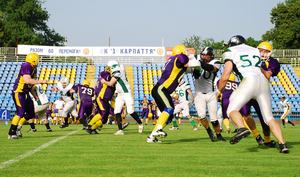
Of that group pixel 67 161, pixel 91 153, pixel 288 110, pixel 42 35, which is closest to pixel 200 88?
pixel 91 153

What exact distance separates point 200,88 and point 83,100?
5985 millimetres

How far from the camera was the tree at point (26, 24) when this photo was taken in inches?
2314

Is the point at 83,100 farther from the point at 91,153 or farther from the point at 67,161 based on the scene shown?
the point at 67,161

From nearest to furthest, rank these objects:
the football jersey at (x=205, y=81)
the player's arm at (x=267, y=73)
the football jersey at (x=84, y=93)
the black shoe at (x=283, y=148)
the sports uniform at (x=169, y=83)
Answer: the black shoe at (x=283, y=148)
the player's arm at (x=267, y=73)
the sports uniform at (x=169, y=83)
the football jersey at (x=205, y=81)
the football jersey at (x=84, y=93)

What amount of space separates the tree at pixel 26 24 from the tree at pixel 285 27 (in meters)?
42.0

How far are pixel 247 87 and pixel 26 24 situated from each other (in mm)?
63696

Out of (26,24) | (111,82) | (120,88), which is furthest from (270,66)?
(26,24)

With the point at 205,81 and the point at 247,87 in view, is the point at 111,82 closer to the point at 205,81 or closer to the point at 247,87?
the point at 205,81

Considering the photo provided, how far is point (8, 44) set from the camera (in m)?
57.6

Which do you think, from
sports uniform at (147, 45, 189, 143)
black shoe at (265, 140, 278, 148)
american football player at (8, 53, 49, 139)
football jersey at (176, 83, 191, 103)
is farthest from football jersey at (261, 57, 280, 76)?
football jersey at (176, 83, 191, 103)

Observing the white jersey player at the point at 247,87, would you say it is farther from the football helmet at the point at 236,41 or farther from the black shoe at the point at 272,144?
the black shoe at the point at 272,144

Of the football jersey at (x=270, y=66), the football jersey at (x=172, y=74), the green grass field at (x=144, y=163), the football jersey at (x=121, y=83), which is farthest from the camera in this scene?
the football jersey at (x=121, y=83)

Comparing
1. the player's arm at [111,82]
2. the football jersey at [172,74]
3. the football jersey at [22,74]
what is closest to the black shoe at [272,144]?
the football jersey at [172,74]

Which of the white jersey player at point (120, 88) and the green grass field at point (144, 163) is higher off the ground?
the white jersey player at point (120, 88)
